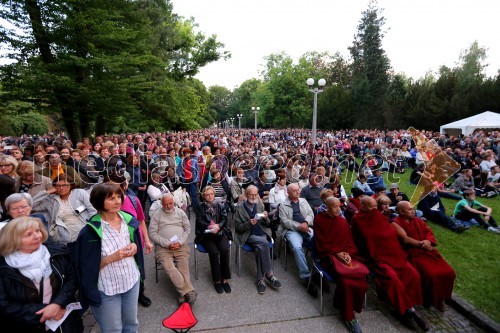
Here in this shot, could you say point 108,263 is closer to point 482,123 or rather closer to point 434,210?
point 434,210

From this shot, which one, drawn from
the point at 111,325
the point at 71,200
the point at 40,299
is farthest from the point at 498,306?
the point at 71,200

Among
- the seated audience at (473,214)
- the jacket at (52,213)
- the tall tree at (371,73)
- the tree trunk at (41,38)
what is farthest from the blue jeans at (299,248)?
the tall tree at (371,73)

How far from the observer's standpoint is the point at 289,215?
5023 mm

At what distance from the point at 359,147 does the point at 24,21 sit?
59.2ft

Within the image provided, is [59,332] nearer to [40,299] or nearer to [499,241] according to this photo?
[40,299]

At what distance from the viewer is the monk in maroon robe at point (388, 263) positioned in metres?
3.58

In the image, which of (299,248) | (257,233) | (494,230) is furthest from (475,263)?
(257,233)

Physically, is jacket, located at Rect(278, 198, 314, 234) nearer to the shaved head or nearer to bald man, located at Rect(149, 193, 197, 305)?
the shaved head

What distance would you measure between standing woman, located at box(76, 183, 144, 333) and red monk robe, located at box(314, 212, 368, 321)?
256cm

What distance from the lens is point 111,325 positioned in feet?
8.26

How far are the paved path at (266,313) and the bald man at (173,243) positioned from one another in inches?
11.6

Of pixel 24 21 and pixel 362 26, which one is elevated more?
pixel 362 26

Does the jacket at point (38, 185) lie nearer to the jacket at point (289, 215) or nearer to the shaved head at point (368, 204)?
the jacket at point (289, 215)

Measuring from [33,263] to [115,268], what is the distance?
2.02ft
